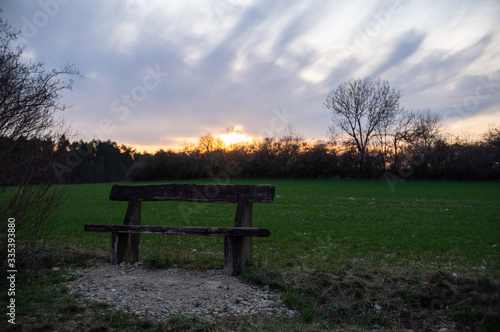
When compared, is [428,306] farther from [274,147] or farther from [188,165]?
[188,165]

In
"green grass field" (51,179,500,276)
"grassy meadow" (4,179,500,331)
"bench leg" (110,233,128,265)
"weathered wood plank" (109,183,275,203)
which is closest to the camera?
"grassy meadow" (4,179,500,331)

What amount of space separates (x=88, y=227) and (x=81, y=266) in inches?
27.8

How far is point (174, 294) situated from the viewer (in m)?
4.59

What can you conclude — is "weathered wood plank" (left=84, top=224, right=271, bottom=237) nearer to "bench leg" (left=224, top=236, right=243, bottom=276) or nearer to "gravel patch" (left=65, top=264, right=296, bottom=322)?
"bench leg" (left=224, top=236, right=243, bottom=276)

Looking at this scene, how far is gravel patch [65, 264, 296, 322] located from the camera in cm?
409

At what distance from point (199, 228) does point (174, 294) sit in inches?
47.8

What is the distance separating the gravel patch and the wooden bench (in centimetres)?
49

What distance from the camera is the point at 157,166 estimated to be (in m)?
75.7

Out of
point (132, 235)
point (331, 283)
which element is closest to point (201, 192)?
point (132, 235)

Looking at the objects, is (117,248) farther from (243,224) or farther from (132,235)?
(243,224)

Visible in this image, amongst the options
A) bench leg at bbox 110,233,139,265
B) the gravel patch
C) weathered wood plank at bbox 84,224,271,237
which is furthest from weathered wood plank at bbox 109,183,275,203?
the gravel patch

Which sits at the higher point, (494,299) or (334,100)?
(334,100)

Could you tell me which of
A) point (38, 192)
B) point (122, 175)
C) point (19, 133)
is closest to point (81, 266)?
point (38, 192)

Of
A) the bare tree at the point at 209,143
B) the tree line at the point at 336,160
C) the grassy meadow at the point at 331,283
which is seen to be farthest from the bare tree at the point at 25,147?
the bare tree at the point at 209,143
